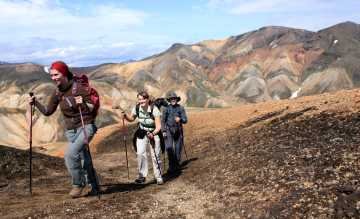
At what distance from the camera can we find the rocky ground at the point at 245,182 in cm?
1069

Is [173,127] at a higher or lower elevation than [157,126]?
lower

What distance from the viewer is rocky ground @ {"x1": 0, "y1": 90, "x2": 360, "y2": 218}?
10.7 meters

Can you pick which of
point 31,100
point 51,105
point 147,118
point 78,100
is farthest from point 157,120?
point 31,100

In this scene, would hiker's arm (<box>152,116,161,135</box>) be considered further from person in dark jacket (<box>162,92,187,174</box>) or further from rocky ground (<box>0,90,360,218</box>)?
person in dark jacket (<box>162,92,187,174</box>)

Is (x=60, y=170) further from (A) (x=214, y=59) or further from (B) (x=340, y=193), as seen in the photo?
(A) (x=214, y=59)

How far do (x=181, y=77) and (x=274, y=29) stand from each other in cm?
4094

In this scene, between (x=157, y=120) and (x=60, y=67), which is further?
(x=157, y=120)

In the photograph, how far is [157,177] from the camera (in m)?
14.6

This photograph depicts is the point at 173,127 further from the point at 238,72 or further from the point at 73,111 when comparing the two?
the point at 238,72

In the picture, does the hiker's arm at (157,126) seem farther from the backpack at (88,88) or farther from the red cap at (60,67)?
the red cap at (60,67)

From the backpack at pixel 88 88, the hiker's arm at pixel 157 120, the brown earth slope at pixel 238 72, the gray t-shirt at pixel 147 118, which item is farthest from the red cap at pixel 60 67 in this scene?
the brown earth slope at pixel 238 72

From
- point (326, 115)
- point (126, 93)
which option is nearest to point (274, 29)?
point (126, 93)

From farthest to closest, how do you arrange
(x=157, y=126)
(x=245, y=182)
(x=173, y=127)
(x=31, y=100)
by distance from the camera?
(x=173, y=127), (x=157, y=126), (x=245, y=182), (x=31, y=100)

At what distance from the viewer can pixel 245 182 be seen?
42.6ft
